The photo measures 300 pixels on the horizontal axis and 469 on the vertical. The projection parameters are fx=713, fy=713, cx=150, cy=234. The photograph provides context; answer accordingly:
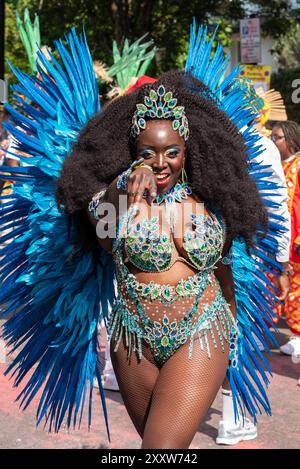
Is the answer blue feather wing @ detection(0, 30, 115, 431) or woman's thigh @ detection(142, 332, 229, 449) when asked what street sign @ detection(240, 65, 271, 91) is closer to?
blue feather wing @ detection(0, 30, 115, 431)

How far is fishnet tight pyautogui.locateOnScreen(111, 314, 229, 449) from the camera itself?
8.36 ft

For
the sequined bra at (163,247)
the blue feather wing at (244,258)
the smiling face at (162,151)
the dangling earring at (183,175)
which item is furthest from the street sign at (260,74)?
the sequined bra at (163,247)

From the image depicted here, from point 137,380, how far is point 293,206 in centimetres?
327

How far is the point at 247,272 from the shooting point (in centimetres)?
339

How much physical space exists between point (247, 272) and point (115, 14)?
11.4 metres

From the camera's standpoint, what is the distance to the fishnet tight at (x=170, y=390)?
8.36 ft

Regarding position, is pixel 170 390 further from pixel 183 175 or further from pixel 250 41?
pixel 250 41

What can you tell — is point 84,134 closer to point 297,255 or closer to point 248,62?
point 297,255

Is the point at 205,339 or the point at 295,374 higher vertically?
the point at 205,339

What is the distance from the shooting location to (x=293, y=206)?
5.68m

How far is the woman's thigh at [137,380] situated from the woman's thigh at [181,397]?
51 mm

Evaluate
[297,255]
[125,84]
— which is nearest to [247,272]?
[125,84]

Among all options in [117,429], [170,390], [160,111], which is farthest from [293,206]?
[170,390]

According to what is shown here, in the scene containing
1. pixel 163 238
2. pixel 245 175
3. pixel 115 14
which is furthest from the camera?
pixel 115 14
